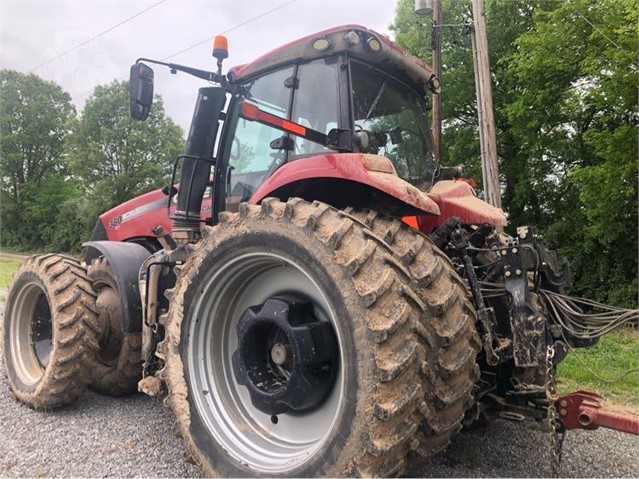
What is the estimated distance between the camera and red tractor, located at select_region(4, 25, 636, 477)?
90.1 inches

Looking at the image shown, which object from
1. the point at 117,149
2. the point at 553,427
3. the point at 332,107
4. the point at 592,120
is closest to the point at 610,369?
the point at 553,427

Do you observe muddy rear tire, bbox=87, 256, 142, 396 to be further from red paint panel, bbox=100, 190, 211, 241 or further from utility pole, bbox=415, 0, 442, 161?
utility pole, bbox=415, 0, 442, 161

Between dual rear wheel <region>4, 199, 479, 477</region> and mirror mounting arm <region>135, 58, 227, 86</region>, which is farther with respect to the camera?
mirror mounting arm <region>135, 58, 227, 86</region>

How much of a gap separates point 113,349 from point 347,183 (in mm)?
2621

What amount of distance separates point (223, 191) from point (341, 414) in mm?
2362

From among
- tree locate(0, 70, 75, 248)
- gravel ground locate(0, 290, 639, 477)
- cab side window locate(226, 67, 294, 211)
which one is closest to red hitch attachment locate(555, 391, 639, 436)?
gravel ground locate(0, 290, 639, 477)

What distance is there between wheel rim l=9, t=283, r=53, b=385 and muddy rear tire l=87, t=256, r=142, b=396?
0.54 meters

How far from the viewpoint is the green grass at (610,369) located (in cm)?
495

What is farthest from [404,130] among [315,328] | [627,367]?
[627,367]

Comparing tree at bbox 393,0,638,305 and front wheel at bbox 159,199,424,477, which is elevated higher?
tree at bbox 393,0,638,305

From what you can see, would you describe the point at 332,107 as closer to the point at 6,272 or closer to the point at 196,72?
the point at 196,72

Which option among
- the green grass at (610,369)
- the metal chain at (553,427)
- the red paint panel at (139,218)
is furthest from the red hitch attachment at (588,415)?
the red paint panel at (139,218)

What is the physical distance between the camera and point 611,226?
11.7 metres

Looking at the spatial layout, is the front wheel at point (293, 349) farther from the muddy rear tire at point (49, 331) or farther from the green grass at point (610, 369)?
the green grass at point (610, 369)
